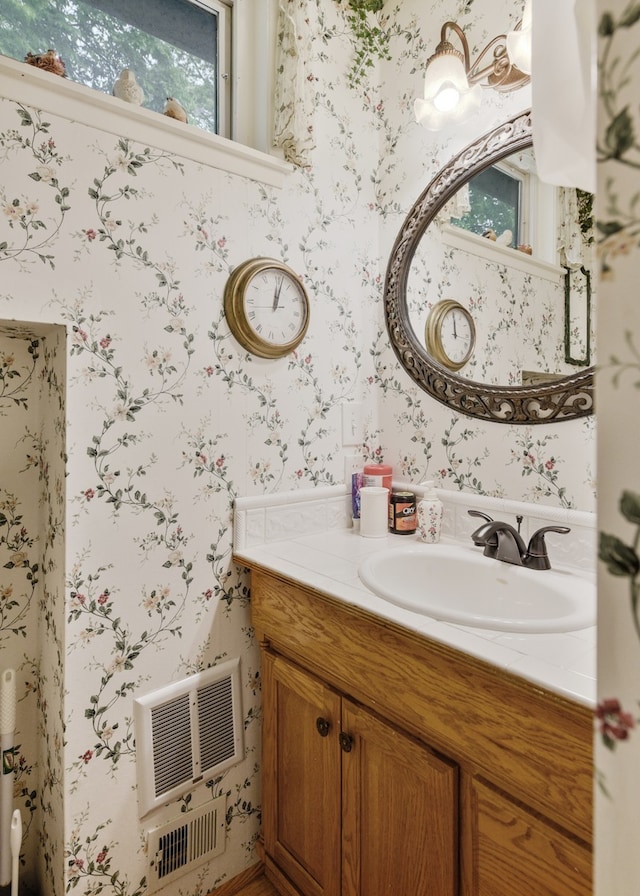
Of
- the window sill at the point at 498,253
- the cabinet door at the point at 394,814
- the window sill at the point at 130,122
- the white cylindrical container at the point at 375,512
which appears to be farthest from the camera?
the white cylindrical container at the point at 375,512

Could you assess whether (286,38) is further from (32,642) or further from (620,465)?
(32,642)

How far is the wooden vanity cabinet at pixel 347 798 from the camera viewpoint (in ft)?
3.08

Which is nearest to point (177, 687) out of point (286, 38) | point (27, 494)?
point (27, 494)

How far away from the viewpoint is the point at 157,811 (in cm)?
128

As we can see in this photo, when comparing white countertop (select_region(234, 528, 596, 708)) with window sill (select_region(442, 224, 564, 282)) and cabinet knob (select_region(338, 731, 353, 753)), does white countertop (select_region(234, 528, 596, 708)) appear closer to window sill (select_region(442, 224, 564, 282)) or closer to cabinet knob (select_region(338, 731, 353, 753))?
cabinet knob (select_region(338, 731, 353, 753))

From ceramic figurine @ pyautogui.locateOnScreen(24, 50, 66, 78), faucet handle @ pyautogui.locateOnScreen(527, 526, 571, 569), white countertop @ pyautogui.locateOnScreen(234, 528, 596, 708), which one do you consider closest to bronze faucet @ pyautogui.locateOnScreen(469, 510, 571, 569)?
faucet handle @ pyautogui.locateOnScreen(527, 526, 571, 569)

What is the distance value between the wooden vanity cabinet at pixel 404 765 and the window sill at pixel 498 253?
3.14 feet

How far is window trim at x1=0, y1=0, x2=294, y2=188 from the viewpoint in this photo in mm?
1056

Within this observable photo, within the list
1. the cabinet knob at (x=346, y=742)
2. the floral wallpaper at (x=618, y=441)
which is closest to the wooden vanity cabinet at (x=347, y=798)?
the cabinet knob at (x=346, y=742)

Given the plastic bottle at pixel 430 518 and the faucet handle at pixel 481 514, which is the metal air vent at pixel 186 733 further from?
the faucet handle at pixel 481 514

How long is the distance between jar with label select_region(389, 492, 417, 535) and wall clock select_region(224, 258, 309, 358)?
0.58 meters

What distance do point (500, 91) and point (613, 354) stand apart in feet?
4.59

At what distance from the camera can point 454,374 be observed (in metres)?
1.47

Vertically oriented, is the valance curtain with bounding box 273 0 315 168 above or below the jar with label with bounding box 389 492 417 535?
above
